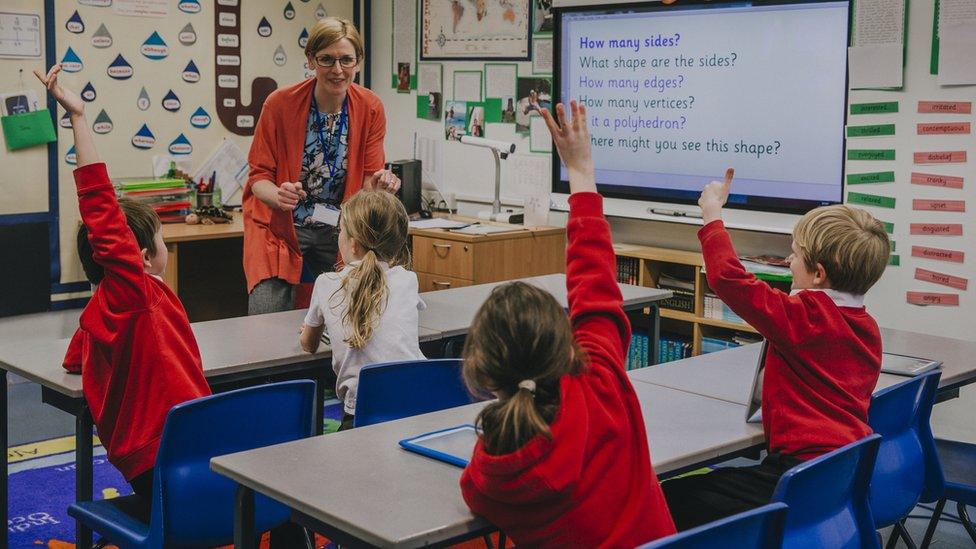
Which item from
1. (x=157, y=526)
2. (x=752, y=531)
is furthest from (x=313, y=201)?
(x=752, y=531)

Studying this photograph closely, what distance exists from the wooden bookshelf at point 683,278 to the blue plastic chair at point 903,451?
7.04ft

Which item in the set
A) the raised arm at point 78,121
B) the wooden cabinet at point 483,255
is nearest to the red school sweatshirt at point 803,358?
the raised arm at point 78,121

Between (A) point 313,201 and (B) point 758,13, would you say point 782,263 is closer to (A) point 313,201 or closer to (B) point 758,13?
(B) point 758,13

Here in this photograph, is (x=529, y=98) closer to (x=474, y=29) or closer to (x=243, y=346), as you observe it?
(x=474, y=29)

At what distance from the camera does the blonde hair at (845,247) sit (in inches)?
94.3

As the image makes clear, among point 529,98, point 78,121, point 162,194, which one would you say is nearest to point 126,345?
point 78,121

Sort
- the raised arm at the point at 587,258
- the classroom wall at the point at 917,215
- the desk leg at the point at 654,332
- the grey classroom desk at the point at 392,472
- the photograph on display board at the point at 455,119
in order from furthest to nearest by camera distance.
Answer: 1. the photograph on display board at the point at 455,119
2. the classroom wall at the point at 917,215
3. the desk leg at the point at 654,332
4. the raised arm at the point at 587,258
5. the grey classroom desk at the point at 392,472

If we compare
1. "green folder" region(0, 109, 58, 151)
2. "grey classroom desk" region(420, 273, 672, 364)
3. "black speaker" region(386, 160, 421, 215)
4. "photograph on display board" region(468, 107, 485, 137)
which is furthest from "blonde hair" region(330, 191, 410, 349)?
"photograph on display board" region(468, 107, 485, 137)

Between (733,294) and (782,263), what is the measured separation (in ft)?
8.61

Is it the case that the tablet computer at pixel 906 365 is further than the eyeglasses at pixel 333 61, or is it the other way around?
the eyeglasses at pixel 333 61

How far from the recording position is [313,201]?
156 inches

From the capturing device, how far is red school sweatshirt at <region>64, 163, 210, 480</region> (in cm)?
242

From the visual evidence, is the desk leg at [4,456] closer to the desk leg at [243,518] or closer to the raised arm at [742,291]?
the desk leg at [243,518]

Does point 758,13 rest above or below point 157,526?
above
